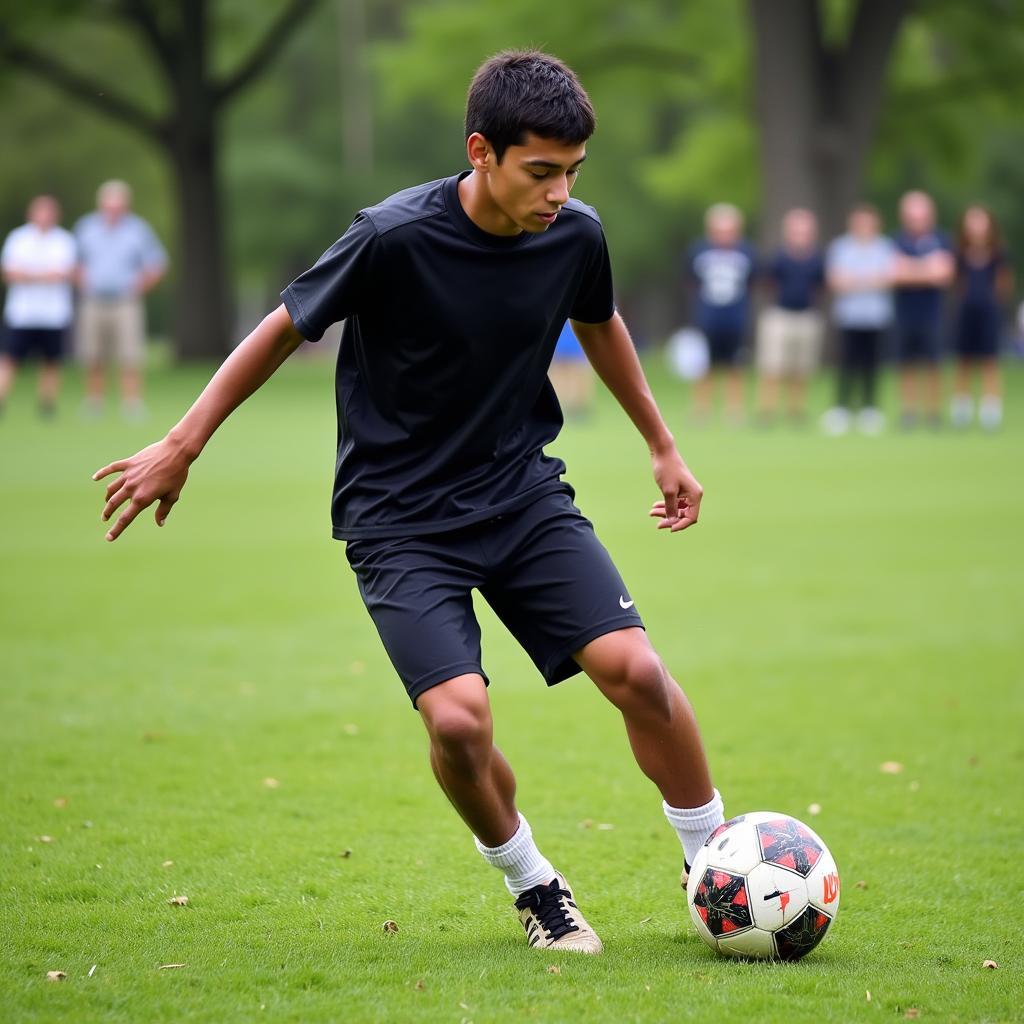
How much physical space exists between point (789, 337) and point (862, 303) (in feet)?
3.27

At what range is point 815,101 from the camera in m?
30.9

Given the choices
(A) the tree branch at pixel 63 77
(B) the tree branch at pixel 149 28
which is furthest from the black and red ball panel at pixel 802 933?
(B) the tree branch at pixel 149 28

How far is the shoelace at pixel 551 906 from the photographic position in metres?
4.25

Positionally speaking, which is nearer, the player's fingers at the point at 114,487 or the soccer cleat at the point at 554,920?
the player's fingers at the point at 114,487

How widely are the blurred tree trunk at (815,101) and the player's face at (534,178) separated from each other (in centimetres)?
2685

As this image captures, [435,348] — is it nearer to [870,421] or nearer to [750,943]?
[750,943]

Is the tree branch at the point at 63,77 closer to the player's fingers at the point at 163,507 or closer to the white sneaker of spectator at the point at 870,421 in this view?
the white sneaker of spectator at the point at 870,421

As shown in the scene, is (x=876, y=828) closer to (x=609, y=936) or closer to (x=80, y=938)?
(x=609, y=936)

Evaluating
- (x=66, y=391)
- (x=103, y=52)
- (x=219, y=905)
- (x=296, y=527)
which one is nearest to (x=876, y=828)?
(x=219, y=905)

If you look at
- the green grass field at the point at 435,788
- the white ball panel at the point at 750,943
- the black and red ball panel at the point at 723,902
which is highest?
the black and red ball panel at the point at 723,902

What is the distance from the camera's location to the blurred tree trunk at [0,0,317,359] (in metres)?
34.3

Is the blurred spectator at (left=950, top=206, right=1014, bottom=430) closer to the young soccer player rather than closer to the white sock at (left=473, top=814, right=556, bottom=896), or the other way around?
the young soccer player

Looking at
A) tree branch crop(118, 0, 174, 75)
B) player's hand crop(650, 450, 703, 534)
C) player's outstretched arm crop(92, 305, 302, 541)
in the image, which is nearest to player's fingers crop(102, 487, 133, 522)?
player's outstretched arm crop(92, 305, 302, 541)

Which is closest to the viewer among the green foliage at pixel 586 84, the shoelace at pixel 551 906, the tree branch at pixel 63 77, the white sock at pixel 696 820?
the shoelace at pixel 551 906
